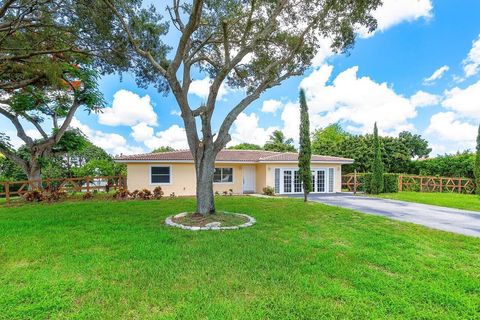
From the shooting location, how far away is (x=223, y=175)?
1961 centimetres

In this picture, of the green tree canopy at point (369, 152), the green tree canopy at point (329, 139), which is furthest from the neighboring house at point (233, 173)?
the green tree canopy at point (329, 139)

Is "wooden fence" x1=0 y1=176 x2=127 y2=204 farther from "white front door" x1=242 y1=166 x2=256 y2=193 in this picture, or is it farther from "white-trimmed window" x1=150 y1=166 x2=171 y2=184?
"white front door" x1=242 y1=166 x2=256 y2=193

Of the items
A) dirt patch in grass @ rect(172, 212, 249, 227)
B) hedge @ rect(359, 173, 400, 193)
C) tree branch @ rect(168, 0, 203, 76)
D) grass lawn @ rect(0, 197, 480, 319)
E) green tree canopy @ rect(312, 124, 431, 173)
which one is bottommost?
grass lawn @ rect(0, 197, 480, 319)

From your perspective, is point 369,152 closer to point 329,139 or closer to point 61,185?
point 329,139

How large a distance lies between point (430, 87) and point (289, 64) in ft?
49.4

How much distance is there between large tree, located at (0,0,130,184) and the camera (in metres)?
9.05

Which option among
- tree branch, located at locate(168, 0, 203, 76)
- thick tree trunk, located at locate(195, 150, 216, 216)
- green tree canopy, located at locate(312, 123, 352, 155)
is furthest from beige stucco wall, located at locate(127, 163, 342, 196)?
tree branch, located at locate(168, 0, 203, 76)

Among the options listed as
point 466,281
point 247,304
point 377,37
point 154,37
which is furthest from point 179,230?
point 377,37

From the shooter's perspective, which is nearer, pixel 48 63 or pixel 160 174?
pixel 48 63

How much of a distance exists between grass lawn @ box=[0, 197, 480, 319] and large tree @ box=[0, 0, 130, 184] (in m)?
7.01

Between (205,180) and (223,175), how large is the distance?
430 inches

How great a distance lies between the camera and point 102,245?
6078 mm

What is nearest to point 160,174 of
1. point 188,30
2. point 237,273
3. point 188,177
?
point 188,177

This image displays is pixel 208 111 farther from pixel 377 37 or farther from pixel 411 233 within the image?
pixel 377 37
